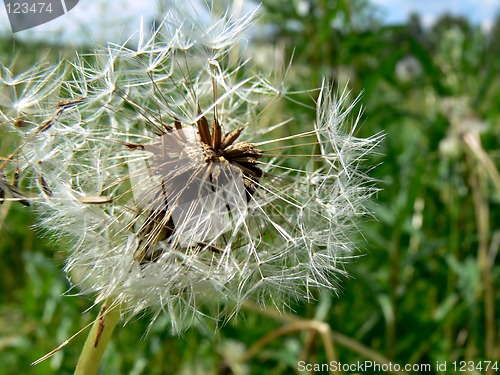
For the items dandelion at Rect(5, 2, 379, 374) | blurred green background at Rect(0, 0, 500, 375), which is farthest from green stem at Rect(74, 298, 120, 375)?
blurred green background at Rect(0, 0, 500, 375)

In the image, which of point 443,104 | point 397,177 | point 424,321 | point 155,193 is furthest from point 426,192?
point 155,193

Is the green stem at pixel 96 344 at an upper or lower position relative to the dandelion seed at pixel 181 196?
lower

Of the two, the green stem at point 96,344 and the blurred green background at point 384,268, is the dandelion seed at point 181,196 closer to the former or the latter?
the green stem at point 96,344

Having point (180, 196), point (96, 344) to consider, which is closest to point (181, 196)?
point (180, 196)

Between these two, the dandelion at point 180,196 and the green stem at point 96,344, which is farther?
the dandelion at point 180,196

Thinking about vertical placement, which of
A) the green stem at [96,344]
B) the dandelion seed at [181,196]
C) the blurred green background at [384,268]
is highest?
the dandelion seed at [181,196]

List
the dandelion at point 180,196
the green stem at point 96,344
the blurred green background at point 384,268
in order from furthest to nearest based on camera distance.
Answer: the blurred green background at point 384,268 → the dandelion at point 180,196 → the green stem at point 96,344

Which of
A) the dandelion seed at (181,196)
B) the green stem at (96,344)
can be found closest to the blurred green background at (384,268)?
the dandelion seed at (181,196)

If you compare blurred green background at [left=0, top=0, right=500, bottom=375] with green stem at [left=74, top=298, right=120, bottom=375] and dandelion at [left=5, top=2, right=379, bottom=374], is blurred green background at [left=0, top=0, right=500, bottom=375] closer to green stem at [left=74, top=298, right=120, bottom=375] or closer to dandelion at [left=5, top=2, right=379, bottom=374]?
dandelion at [left=5, top=2, right=379, bottom=374]
